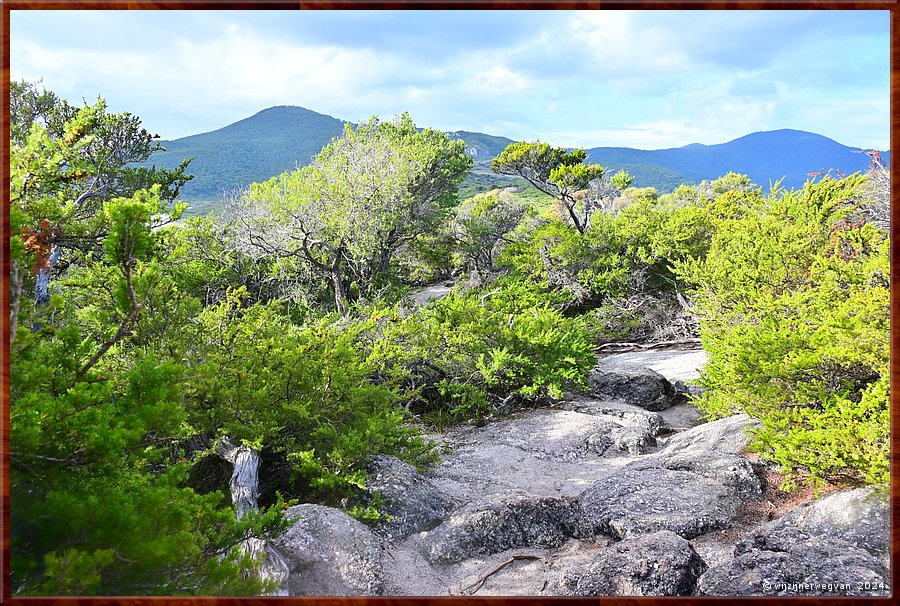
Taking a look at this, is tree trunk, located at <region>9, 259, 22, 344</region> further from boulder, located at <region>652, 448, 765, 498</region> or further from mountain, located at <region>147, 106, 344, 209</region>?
mountain, located at <region>147, 106, 344, 209</region>

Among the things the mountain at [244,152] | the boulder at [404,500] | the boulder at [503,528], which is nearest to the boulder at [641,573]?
the boulder at [503,528]

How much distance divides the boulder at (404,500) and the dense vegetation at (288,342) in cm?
17

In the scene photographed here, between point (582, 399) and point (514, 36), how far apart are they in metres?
5.54

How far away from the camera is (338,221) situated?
384 inches

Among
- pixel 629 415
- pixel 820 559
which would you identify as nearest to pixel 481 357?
pixel 629 415

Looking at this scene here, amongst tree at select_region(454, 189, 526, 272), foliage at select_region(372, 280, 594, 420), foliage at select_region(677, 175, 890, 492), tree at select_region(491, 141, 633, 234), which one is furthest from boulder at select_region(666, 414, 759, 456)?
tree at select_region(491, 141, 633, 234)

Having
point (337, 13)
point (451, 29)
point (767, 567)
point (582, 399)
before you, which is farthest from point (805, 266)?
point (337, 13)

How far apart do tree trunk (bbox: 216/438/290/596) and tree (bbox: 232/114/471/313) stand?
20.2ft

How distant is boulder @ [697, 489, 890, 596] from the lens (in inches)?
90.8

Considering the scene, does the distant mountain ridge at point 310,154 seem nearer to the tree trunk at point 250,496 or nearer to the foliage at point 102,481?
the tree trunk at point 250,496

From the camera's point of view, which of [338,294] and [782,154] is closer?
[782,154]

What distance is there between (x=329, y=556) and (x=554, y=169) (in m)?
12.8

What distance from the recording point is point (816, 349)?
393 centimetres

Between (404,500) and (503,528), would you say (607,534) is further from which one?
(404,500)
